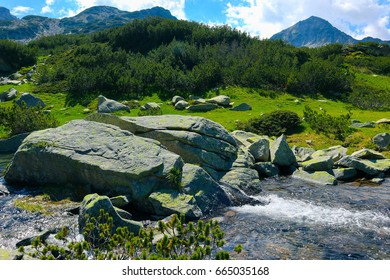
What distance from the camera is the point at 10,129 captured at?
118ft

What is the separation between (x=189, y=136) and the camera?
22.5 m

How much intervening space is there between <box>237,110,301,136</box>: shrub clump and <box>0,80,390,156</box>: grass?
1151 millimetres

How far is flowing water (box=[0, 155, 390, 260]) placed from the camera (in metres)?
13.0

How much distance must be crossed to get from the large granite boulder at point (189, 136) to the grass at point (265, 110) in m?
11.1

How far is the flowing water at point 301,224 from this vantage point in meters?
13.0

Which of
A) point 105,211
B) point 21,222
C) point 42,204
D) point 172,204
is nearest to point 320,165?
point 172,204

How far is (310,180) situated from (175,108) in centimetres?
2512

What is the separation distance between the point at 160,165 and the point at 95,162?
3545mm

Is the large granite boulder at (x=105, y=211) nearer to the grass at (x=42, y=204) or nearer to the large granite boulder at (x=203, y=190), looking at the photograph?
the grass at (x=42, y=204)

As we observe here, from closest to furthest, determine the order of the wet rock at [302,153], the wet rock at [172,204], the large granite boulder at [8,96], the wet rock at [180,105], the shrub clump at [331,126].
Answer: the wet rock at [172,204] < the wet rock at [302,153] < the shrub clump at [331,126] < the wet rock at [180,105] < the large granite boulder at [8,96]

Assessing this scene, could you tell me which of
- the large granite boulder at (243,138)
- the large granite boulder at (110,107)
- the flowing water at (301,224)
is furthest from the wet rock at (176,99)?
the flowing water at (301,224)

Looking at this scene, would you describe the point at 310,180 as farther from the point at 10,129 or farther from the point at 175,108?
the point at 10,129

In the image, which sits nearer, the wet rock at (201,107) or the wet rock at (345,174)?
the wet rock at (345,174)

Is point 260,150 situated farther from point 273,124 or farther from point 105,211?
point 105,211
